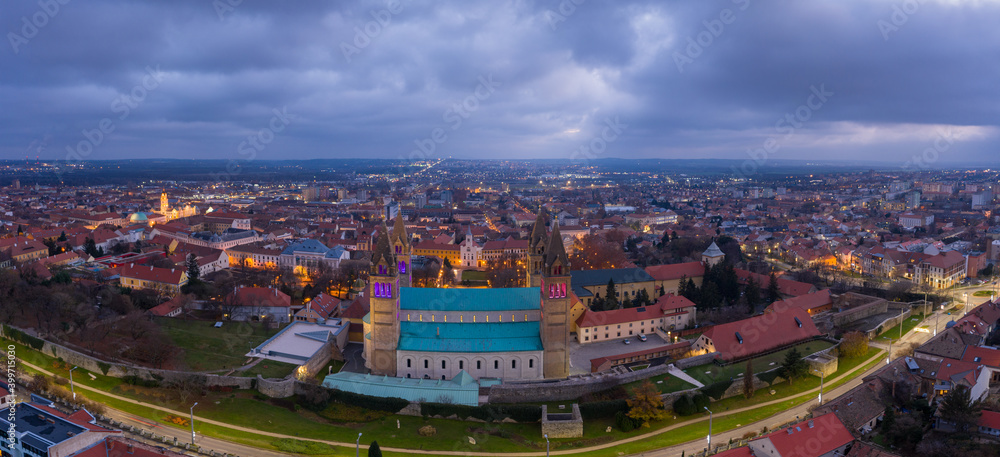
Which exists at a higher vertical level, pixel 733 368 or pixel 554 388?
pixel 554 388

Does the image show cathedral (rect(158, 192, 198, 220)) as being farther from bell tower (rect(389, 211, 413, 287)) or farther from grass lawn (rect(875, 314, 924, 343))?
grass lawn (rect(875, 314, 924, 343))

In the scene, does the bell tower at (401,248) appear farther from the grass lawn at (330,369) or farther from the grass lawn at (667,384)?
the grass lawn at (667,384)

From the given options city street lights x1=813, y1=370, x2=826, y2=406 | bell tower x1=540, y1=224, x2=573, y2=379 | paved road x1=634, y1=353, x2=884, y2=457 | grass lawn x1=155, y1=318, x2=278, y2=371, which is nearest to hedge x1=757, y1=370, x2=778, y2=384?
paved road x1=634, y1=353, x2=884, y2=457

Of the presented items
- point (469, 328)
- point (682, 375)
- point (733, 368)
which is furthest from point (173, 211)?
point (733, 368)

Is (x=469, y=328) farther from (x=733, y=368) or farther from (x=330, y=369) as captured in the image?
(x=733, y=368)

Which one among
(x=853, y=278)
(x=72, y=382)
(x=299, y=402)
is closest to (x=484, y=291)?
(x=299, y=402)

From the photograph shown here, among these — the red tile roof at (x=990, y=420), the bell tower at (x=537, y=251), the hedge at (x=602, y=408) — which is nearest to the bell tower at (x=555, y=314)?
the bell tower at (x=537, y=251)
